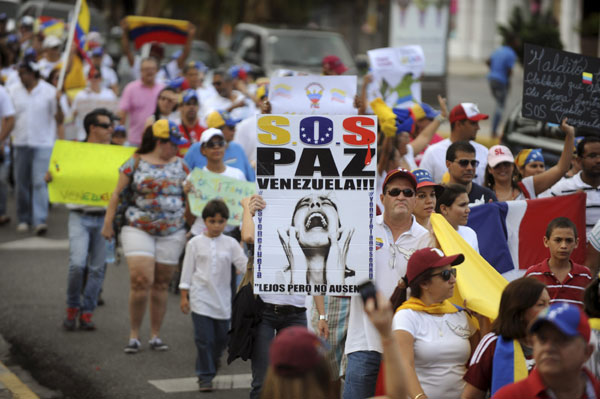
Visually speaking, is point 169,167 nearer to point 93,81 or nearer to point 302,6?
point 93,81

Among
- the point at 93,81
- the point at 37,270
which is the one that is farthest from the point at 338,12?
the point at 37,270

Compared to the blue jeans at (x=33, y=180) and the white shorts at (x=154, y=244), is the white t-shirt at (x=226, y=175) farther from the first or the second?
the blue jeans at (x=33, y=180)

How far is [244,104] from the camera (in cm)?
1311

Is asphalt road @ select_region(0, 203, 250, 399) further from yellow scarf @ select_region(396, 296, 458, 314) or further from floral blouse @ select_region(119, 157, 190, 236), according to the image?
yellow scarf @ select_region(396, 296, 458, 314)

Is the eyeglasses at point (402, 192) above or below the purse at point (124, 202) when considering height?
above

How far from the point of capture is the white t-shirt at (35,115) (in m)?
13.4

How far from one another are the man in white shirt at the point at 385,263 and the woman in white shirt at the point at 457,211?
0.49 meters

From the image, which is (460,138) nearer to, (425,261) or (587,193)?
(587,193)

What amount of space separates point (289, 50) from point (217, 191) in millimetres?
12300

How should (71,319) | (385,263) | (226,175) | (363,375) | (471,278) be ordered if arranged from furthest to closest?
(71,319), (226,175), (471,278), (385,263), (363,375)

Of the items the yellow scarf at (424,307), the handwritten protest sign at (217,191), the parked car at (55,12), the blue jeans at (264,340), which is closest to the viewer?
the yellow scarf at (424,307)

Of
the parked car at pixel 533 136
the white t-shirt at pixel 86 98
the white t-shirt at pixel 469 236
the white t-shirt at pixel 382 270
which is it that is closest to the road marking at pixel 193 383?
the white t-shirt at pixel 382 270

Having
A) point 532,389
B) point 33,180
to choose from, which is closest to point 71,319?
point 33,180

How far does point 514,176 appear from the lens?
8.33m
